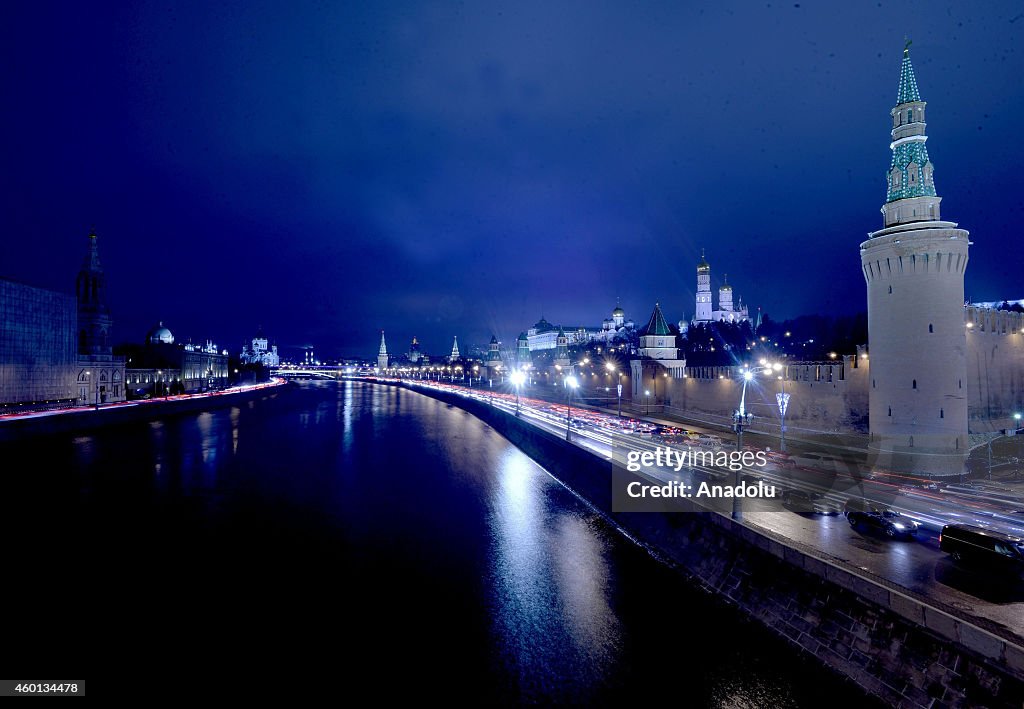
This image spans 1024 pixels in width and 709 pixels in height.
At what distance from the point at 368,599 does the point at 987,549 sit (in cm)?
1648

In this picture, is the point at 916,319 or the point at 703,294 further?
the point at 703,294

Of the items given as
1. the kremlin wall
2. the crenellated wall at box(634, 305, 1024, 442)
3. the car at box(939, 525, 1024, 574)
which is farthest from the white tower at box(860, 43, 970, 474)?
the car at box(939, 525, 1024, 574)

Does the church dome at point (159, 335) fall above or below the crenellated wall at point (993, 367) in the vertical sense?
above

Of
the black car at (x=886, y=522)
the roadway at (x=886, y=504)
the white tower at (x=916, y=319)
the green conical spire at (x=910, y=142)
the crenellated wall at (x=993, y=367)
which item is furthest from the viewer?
the crenellated wall at (x=993, y=367)

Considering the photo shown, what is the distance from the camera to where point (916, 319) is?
27.3 m

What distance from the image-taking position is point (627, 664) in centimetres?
1248

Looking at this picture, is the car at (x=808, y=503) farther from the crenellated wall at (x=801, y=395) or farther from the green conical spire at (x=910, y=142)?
the green conical spire at (x=910, y=142)

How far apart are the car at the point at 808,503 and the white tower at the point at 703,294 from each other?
343 ft

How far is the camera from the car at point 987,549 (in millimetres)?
12000

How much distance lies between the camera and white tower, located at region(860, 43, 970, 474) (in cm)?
2644

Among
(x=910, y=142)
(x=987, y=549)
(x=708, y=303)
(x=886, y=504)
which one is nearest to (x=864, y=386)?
(x=910, y=142)

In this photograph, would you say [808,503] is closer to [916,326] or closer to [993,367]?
[916,326]

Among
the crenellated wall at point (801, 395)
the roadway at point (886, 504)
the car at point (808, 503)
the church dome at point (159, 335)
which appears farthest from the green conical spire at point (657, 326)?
the church dome at point (159, 335)

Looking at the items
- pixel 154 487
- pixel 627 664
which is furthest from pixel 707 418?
pixel 154 487
